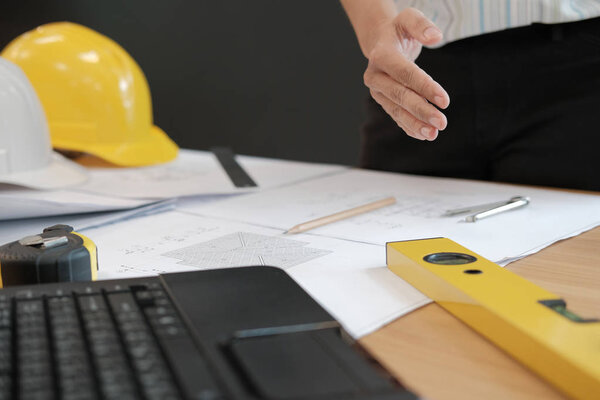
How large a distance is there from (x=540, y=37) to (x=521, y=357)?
68cm

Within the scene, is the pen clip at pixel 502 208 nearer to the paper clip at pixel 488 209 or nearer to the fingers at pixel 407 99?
the paper clip at pixel 488 209

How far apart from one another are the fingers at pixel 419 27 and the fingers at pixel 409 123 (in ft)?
0.27

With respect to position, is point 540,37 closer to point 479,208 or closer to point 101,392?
point 479,208

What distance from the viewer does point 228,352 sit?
366 millimetres

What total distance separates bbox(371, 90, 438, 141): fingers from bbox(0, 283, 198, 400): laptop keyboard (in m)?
0.39

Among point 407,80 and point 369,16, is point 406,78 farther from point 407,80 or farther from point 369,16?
point 369,16

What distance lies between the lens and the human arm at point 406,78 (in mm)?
693

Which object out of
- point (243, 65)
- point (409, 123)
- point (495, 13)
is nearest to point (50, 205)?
point (409, 123)

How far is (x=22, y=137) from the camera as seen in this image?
3.23 feet

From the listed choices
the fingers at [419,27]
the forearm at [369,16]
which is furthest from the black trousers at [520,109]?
the fingers at [419,27]

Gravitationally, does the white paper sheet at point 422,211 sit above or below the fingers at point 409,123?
below

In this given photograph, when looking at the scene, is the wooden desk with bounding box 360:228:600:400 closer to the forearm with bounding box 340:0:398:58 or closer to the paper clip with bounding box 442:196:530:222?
the paper clip with bounding box 442:196:530:222

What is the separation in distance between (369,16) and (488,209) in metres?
0.34

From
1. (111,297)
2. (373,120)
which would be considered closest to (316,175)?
(373,120)
